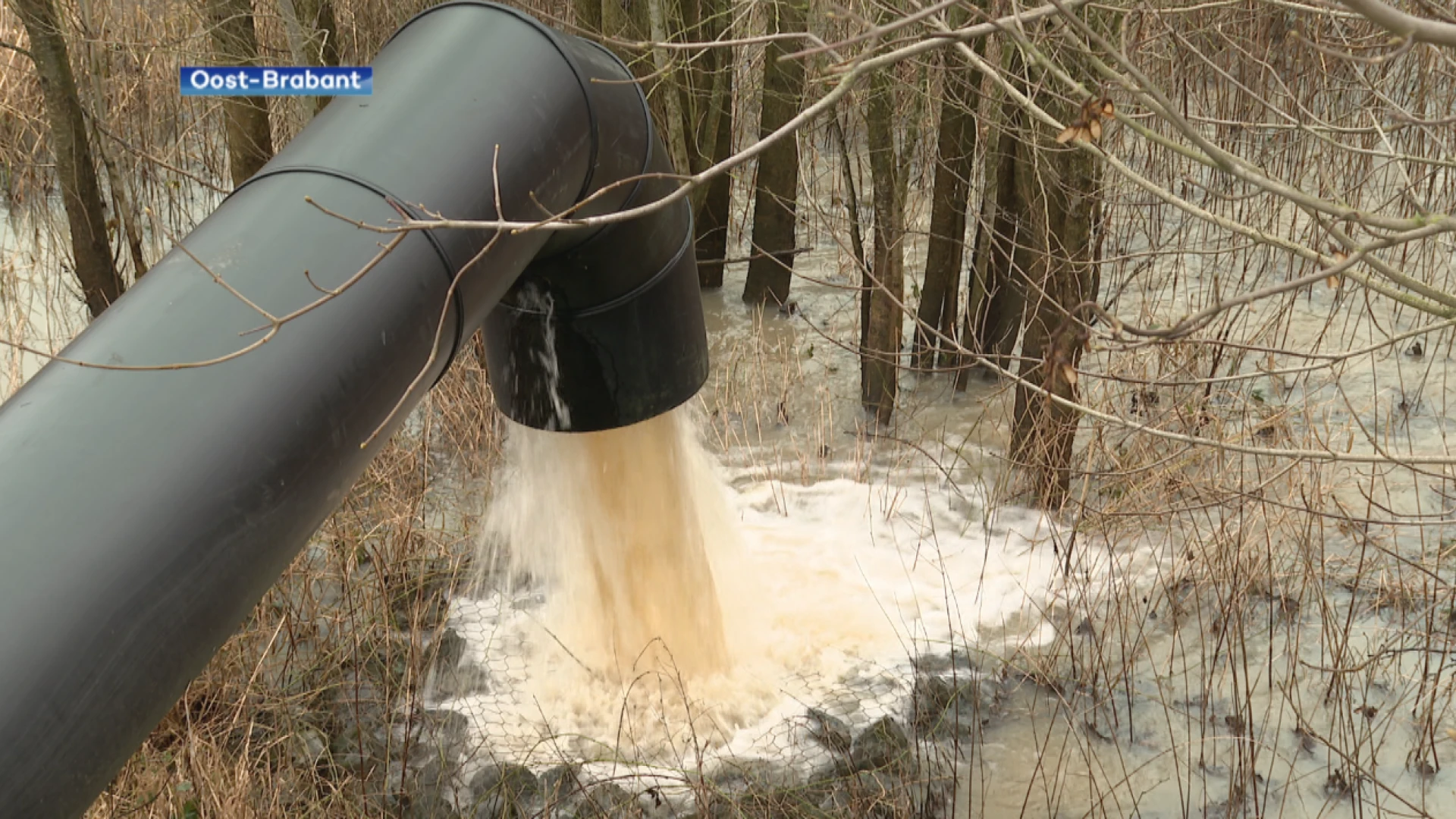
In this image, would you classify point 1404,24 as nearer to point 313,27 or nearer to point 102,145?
point 313,27

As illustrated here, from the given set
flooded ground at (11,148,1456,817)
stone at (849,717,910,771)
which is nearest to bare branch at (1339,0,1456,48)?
flooded ground at (11,148,1456,817)

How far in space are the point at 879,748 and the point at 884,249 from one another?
235cm

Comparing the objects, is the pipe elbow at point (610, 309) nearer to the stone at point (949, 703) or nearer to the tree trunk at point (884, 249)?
the stone at point (949, 703)

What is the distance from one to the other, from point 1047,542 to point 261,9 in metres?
5.13

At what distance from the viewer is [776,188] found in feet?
22.4

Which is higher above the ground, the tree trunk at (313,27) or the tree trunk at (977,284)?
the tree trunk at (313,27)

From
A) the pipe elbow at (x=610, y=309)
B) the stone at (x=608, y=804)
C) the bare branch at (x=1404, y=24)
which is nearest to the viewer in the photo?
the bare branch at (x=1404, y=24)

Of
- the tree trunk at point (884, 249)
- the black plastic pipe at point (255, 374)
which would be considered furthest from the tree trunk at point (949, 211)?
the black plastic pipe at point (255, 374)

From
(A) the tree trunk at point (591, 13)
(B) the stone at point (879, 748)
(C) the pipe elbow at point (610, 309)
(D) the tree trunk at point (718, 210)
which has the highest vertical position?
(A) the tree trunk at point (591, 13)

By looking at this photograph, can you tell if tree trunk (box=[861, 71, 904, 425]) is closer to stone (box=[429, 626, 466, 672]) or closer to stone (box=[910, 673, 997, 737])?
stone (box=[910, 673, 997, 737])

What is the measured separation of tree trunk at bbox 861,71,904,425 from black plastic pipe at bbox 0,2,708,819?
2404 millimetres

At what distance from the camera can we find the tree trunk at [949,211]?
563 cm

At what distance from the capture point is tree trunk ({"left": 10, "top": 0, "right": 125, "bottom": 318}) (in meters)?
4.66

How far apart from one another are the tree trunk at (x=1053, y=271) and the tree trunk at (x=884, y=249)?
530 millimetres
